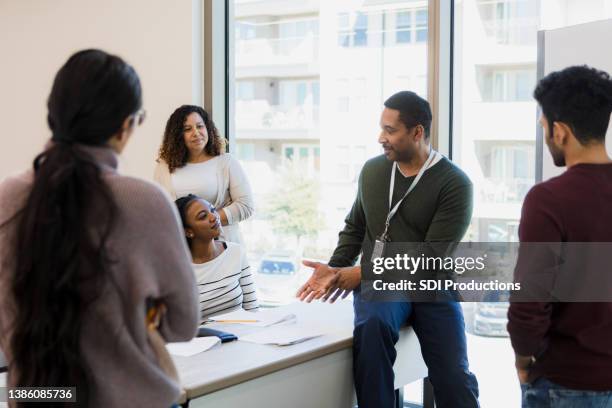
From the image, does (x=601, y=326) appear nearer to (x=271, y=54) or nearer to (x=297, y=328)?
(x=297, y=328)

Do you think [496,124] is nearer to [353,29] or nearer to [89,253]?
[353,29]

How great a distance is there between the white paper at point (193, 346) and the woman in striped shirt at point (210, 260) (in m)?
0.39

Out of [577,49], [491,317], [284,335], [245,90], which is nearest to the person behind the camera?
[284,335]

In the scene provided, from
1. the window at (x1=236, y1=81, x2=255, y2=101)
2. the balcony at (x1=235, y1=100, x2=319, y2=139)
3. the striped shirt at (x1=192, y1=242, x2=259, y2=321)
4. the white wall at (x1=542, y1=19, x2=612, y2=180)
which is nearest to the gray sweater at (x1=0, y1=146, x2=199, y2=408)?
the striped shirt at (x1=192, y1=242, x2=259, y2=321)

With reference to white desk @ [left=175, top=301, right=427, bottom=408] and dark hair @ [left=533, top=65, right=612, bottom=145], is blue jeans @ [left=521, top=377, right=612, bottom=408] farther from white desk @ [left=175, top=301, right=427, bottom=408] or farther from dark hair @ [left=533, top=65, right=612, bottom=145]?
white desk @ [left=175, top=301, right=427, bottom=408]

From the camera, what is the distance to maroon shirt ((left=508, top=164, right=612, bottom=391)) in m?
1.53

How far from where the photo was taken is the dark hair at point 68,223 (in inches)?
47.7

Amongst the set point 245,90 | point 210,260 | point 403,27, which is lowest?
point 210,260

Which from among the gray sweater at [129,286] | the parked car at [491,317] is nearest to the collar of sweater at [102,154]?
the gray sweater at [129,286]

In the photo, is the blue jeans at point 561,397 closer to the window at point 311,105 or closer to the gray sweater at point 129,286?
the gray sweater at point 129,286

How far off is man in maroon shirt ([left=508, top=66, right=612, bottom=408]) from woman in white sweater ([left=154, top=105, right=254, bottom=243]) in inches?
84.8

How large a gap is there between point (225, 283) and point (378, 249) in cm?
62

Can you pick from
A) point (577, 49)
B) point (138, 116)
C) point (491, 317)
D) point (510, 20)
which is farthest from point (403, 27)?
point (138, 116)

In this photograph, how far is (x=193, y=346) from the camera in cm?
221
